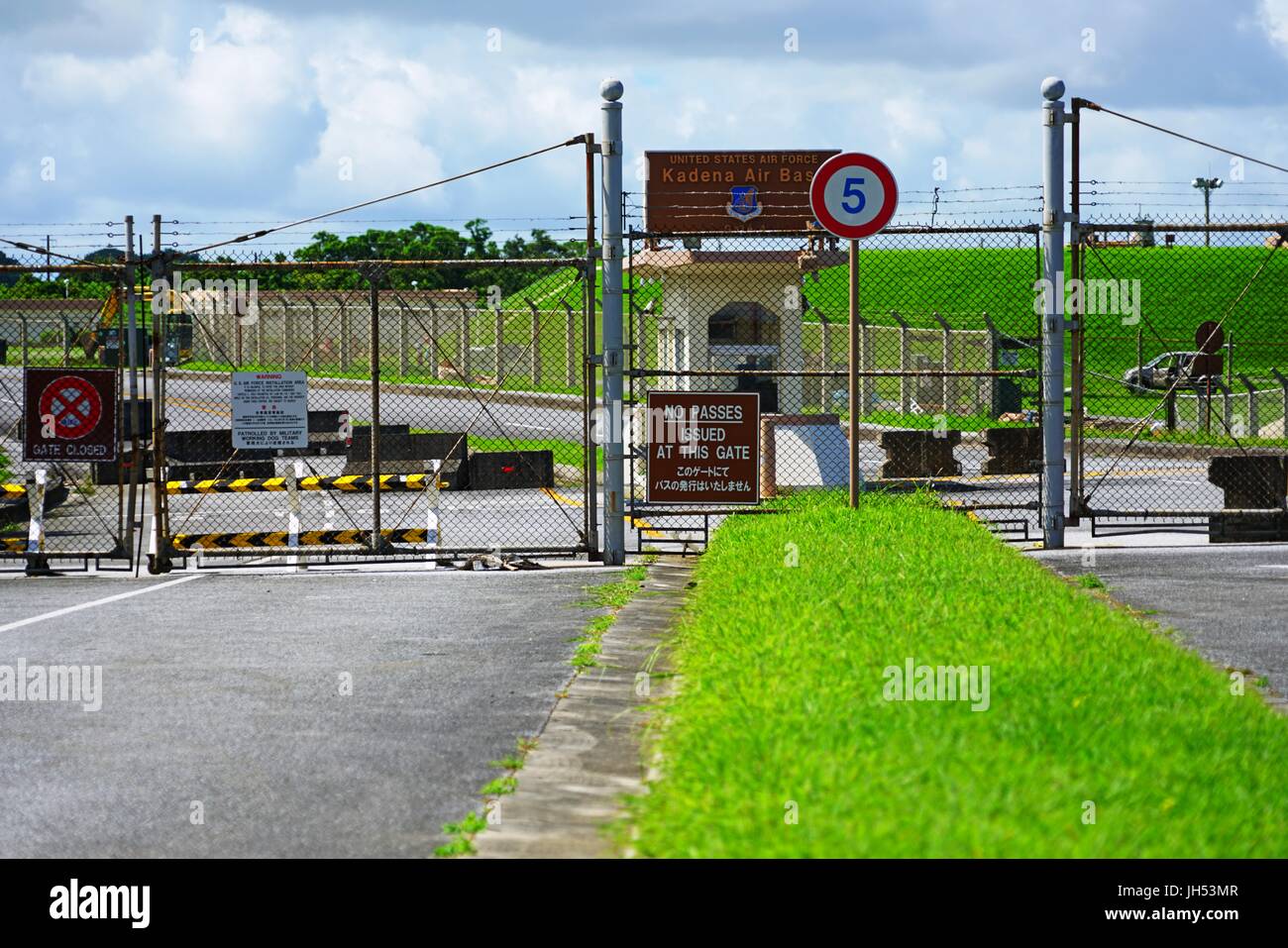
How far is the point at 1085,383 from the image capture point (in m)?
44.6

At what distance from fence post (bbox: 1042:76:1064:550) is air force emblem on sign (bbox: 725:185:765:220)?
4263mm

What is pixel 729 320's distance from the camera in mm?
21562

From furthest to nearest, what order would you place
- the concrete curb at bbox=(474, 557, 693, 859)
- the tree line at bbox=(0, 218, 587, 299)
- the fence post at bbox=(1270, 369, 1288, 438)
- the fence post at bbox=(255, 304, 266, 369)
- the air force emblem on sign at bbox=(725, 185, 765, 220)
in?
1. the tree line at bbox=(0, 218, 587, 299)
2. the fence post at bbox=(255, 304, 266, 369)
3. the fence post at bbox=(1270, 369, 1288, 438)
4. the air force emblem on sign at bbox=(725, 185, 765, 220)
5. the concrete curb at bbox=(474, 557, 693, 859)

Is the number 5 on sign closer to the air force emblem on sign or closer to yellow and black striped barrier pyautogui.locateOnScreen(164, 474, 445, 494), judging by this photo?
yellow and black striped barrier pyautogui.locateOnScreen(164, 474, 445, 494)

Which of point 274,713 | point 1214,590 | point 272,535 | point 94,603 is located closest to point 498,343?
point 272,535

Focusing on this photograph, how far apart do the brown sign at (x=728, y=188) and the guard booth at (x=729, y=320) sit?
246 cm

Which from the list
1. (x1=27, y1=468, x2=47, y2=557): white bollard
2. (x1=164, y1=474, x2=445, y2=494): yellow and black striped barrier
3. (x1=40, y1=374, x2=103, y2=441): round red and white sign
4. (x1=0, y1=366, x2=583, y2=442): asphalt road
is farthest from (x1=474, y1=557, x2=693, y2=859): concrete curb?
(x1=0, y1=366, x2=583, y2=442): asphalt road

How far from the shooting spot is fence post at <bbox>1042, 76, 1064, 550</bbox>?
47.4 feet

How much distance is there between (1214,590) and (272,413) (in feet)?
25.9

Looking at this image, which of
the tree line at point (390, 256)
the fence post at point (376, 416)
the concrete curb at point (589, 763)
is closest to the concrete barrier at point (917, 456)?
the fence post at point (376, 416)

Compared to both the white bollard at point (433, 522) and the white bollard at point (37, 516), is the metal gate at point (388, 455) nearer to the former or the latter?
the white bollard at point (433, 522)
